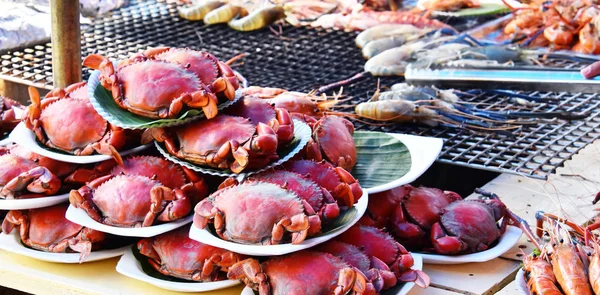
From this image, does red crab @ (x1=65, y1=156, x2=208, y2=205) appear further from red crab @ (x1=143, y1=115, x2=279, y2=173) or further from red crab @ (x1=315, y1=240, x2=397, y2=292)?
red crab @ (x1=315, y1=240, x2=397, y2=292)

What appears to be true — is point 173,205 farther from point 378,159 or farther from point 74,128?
point 378,159

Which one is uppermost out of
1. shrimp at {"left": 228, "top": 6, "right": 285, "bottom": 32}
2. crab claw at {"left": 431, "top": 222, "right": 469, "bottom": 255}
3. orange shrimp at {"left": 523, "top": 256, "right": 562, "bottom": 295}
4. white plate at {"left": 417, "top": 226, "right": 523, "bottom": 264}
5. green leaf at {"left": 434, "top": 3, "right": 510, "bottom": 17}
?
orange shrimp at {"left": 523, "top": 256, "right": 562, "bottom": 295}

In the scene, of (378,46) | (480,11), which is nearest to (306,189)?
(378,46)

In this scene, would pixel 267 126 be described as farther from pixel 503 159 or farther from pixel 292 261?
pixel 503 159

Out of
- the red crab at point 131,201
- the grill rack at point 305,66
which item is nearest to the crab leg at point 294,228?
the red crab at point 131,201

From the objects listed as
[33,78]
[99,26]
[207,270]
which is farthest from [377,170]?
[99,26]

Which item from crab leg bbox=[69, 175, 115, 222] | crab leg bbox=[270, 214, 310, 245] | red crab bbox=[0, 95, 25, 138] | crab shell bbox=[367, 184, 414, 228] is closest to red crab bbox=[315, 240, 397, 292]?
crab leg bbox=[270, 214, 310, 245]
